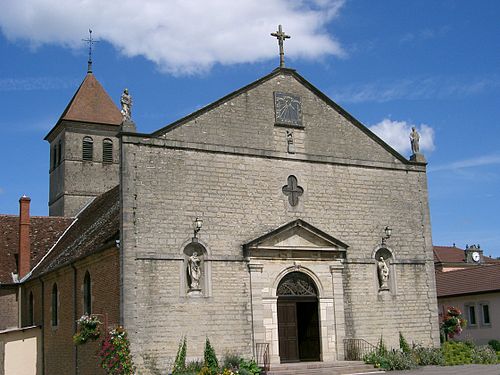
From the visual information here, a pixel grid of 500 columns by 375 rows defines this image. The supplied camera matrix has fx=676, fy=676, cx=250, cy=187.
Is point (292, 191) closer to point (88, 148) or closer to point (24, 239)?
point (24, 239)

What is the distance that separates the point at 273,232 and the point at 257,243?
727 mm

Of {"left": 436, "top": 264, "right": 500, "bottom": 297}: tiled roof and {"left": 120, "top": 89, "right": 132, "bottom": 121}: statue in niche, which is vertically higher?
{"left": 120, "top": 89, "right": 132, "bottom": 121}: statue in niche

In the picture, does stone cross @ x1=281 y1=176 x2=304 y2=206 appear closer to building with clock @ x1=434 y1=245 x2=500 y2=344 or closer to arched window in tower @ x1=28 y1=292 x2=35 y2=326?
arched window in tower @ x1=28 y1=292 x2=35 y2=326

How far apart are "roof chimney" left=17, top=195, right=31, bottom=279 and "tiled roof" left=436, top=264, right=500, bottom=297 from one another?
24.1m

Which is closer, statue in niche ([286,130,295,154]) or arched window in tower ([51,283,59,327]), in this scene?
statue in niche ([286,130,295,154])

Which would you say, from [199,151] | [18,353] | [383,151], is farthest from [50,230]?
[383,151]

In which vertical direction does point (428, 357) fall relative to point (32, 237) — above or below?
below

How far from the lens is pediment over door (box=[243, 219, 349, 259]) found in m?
22.8

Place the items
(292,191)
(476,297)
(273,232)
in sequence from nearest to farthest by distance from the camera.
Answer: (273,232) < (292,191) < (476,297)

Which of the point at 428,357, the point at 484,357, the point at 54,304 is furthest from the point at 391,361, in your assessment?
the point at 54,304

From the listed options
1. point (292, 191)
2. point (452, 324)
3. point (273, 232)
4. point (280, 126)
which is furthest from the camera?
point (452, 324)

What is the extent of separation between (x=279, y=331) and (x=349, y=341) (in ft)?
8.70

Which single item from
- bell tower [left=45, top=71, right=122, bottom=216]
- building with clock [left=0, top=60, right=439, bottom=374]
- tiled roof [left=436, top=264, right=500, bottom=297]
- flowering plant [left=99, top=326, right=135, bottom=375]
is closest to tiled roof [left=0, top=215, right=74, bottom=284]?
bell tower [left=45, top=71, right=122, bottom=216]

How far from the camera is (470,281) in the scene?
40.1m
